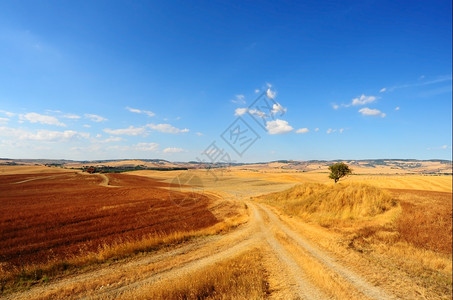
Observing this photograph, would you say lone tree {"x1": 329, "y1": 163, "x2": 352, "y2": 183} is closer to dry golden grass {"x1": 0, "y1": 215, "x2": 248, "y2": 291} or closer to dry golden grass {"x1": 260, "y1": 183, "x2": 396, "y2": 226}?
dry golden grass {"x1": 260, "y1": 183, "x2": 396, "y2": 226}

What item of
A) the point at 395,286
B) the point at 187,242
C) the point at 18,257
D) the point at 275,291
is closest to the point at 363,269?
the point at 395,286

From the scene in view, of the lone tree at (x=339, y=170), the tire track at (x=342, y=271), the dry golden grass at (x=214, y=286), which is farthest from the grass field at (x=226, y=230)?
the lone tree at (x=339, y=170)

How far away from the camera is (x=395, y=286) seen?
945cm

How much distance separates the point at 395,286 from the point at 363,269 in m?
1.68

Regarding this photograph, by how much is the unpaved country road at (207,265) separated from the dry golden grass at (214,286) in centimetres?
55

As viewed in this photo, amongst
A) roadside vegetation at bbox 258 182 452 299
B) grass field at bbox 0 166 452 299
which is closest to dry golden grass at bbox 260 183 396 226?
roadside vegetation at bbox 258 182 452 299

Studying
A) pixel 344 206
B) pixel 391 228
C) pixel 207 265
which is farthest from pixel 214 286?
pixel 344 206

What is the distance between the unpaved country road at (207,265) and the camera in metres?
8.86

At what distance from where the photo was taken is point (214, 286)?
9.46 meters

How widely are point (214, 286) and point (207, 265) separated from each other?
2.19 metres

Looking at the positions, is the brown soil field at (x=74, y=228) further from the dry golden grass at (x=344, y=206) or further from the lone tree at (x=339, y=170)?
the lone tree at (x=339, y=170)

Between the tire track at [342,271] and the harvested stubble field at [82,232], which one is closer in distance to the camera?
the tire track at [342,271]

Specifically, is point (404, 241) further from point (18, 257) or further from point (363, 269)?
point (18, 257)

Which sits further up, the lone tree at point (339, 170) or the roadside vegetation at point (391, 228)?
the lone tree at point (339, 170)
